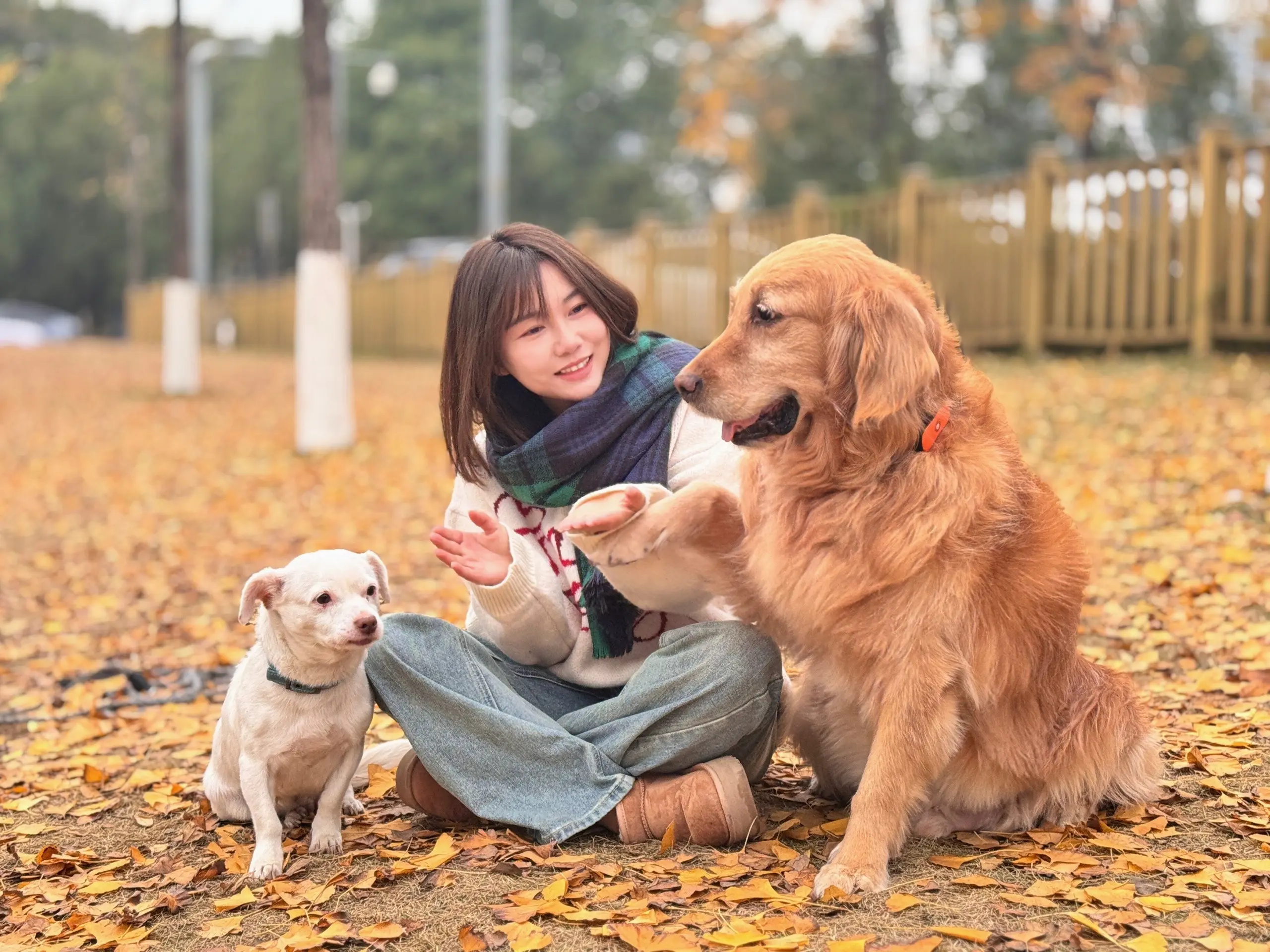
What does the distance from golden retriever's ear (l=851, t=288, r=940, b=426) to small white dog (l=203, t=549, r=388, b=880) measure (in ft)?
4.42

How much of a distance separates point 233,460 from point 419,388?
5.48 m

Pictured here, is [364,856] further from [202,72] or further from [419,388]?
[202,72]

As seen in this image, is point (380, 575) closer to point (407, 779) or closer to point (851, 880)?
point (407, 779)

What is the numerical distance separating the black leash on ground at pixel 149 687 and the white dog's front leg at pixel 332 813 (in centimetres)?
194

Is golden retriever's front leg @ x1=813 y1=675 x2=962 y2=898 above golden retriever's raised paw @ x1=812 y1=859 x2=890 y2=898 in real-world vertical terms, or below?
above

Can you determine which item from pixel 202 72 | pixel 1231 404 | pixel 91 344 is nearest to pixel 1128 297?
pixel 1231 404

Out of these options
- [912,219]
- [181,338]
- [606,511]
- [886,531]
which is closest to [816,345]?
[886,531]

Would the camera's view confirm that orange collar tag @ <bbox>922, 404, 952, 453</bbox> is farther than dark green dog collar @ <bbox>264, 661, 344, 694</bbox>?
No

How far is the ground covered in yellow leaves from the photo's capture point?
290 centimetres

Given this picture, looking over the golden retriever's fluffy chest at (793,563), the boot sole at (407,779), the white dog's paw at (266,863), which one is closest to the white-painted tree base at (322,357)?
the boot sole at (407,779)

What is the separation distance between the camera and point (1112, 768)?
333cm

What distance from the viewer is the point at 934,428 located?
300 cm

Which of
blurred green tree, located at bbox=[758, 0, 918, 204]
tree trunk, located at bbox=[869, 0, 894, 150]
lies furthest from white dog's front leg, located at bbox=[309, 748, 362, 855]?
blurred green tree, located at bbox=[758, 0, 918, 204]

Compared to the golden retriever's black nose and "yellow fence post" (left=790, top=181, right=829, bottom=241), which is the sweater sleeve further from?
"yellow fence post" (left=790, top=181, right=829, bottom=241)
